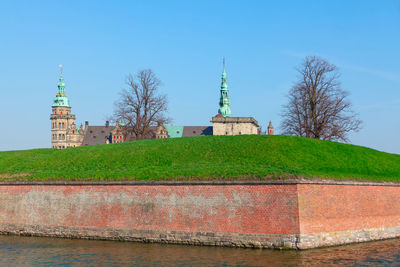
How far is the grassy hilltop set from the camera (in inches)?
1097

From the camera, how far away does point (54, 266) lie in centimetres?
2064

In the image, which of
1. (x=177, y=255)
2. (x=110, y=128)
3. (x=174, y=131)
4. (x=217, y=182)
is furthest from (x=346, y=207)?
(x=110, y=128)

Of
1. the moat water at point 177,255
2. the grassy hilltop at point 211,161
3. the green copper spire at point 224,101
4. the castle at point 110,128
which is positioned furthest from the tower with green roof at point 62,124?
the moat water at point 177,255

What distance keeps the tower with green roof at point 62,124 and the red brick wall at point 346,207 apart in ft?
387

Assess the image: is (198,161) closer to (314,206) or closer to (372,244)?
(314,206)

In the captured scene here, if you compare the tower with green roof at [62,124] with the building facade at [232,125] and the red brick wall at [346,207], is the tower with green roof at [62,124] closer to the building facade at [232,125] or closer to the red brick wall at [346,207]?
the building facade at [232,125]

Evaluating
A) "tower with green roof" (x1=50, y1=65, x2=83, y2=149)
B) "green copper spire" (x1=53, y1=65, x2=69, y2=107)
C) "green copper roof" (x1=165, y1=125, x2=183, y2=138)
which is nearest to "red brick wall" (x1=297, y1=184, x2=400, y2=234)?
"green copper roof" (x1=165, y1=125, x2=183, y2=138)

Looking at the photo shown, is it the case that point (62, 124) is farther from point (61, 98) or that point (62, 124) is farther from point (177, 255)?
point (177, 255)

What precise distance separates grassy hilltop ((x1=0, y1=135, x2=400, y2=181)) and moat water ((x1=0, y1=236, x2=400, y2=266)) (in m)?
4.29

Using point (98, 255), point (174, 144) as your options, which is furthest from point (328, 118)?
point (98, 255)

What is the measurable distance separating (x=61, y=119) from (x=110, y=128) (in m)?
17.9

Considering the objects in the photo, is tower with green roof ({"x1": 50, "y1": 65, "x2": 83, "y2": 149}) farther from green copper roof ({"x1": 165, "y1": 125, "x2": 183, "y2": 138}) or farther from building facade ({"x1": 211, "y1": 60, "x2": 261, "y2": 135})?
building facade ({"x1": 211, "y1": 60, "x2": 261, "y2": 135})

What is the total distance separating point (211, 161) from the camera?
3091 cm

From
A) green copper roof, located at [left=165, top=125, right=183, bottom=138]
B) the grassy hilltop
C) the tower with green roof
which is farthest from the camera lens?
the tower with green roof
